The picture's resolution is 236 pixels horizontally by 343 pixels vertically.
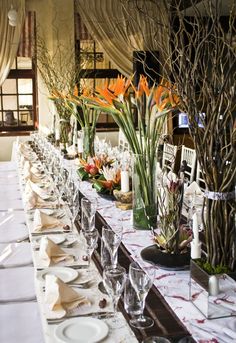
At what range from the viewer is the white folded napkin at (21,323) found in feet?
5.80

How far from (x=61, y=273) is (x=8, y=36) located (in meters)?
6.30

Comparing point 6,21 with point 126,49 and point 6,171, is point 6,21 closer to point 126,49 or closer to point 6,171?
point 126,49

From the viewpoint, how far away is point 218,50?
4.70 ft

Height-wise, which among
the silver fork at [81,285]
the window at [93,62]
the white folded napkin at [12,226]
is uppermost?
the window at [93,62]

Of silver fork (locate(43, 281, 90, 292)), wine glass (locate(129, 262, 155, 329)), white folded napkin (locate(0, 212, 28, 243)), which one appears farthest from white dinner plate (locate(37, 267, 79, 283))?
white folded napkin (locate(0, 212, 28, 243))

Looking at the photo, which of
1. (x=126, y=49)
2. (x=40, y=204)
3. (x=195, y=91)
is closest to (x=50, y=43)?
(x=126, y=49)

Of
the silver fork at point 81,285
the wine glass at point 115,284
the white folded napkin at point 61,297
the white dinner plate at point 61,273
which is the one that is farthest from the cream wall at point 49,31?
the wine glass at point 115,284

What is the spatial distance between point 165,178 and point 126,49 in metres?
5.78

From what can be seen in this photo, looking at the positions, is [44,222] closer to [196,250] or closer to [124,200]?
[124,200]

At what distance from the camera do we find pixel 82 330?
4.53 feet

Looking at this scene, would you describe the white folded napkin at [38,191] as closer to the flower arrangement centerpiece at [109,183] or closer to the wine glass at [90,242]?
the flower arrangement centerpiece at [109,183]

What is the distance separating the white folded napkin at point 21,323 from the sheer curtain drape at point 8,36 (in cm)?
604

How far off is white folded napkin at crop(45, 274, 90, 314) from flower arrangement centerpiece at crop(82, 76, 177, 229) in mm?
835

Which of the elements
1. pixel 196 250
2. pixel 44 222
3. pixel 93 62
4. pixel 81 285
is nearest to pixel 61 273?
pixel 81 285
